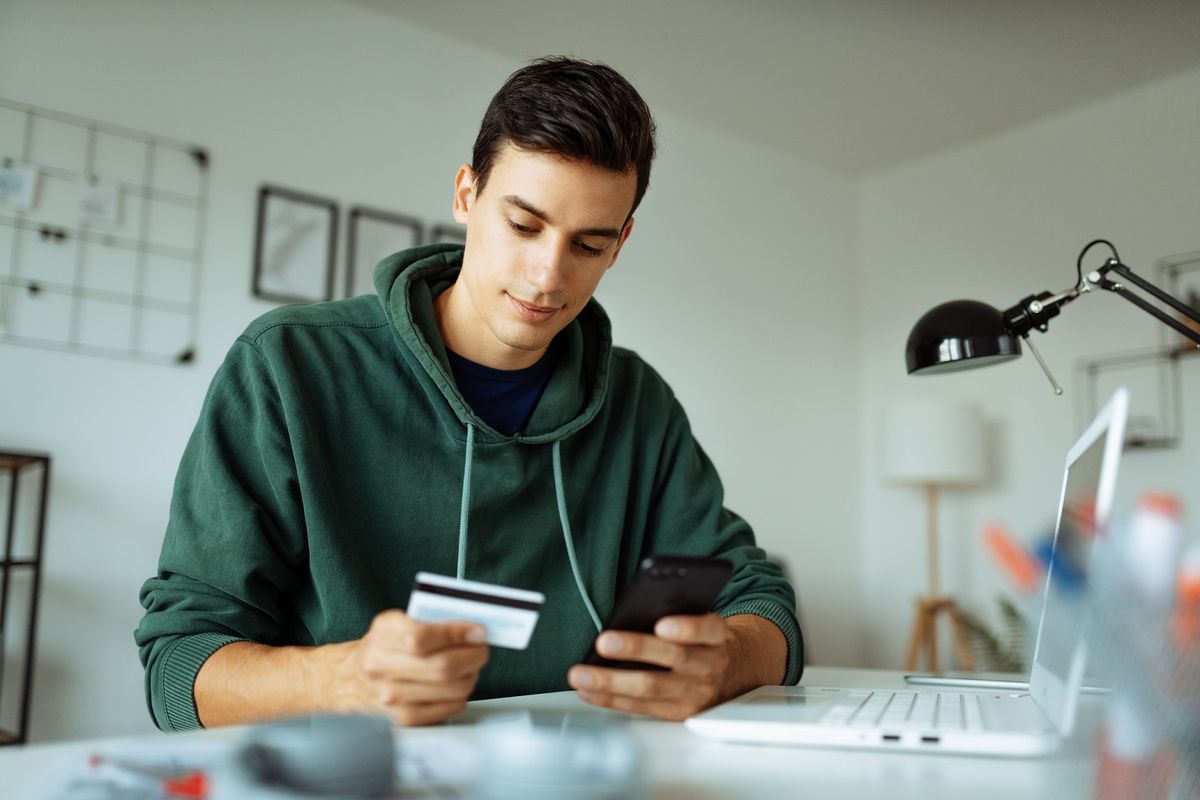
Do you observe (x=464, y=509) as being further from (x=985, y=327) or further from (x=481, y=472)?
(x=985, y=327)

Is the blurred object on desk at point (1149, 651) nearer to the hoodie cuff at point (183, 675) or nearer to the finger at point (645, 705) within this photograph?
the finger at point (645, 705)

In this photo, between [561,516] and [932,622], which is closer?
[561,516]

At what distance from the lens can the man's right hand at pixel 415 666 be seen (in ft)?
2.40

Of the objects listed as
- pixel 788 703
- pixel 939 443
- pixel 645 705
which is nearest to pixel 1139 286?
pixel 788 703

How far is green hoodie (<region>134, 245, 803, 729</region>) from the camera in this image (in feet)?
3.34

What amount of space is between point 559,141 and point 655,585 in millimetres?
616

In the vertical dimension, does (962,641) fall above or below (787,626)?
below

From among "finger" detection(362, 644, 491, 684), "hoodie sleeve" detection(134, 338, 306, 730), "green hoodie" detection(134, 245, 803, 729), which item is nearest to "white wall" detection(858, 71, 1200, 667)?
"green hoodie" detection(134, 245, 803, 729)

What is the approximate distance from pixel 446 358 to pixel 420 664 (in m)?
0.54

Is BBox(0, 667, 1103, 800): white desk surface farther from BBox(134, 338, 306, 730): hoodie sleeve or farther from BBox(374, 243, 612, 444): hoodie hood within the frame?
BBox(374, 243, 612, 444): hoodie hood

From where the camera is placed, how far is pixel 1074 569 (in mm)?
522

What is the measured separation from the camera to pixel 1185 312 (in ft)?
3.86

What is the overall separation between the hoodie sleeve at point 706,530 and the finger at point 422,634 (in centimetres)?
54

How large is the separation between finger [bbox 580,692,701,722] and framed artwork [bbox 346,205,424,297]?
2589 millimetres
